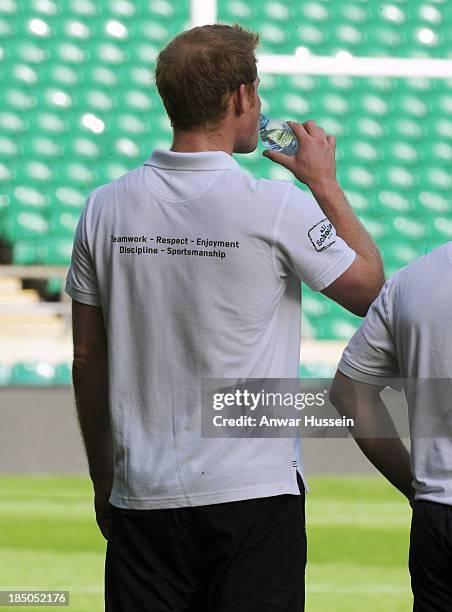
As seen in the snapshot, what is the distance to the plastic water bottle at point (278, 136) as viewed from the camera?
1.92 metres

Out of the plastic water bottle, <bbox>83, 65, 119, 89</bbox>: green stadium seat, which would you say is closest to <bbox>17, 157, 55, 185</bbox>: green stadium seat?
<bbox>83, 65, 119, 89</bbox>: green stadium seat

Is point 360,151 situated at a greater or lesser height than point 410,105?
lesser

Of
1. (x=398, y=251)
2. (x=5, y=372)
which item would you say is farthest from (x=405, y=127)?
(x=5, y=372)

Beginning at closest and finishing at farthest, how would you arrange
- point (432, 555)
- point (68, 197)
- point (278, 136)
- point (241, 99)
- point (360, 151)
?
point (432, 555), point (241, 99), point (278, 136), point (68, 197), point (360, 151)

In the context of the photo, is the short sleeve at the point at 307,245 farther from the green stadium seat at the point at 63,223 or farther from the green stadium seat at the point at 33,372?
the green stadium seat at the point at 63,223

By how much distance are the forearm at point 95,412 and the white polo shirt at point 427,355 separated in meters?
0.44

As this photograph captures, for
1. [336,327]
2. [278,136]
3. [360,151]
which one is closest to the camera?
[278,136]

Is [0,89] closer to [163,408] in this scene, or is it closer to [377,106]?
[377,106]

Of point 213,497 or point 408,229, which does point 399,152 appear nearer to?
point 408,229

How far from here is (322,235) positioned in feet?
5.43

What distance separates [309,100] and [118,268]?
261 inches

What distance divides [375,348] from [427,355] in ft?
0.33

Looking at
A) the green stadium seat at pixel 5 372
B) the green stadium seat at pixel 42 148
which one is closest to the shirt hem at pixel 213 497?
the green stadium seat at pixel 5 372

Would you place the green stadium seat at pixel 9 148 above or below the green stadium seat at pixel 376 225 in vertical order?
above
